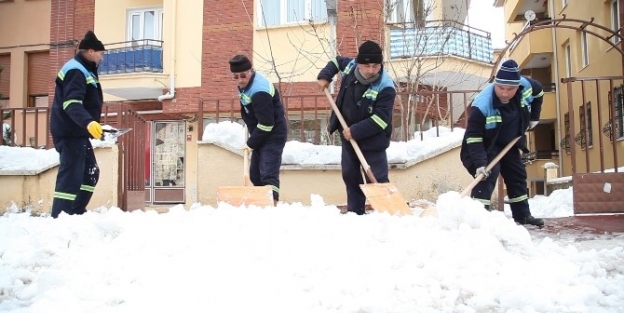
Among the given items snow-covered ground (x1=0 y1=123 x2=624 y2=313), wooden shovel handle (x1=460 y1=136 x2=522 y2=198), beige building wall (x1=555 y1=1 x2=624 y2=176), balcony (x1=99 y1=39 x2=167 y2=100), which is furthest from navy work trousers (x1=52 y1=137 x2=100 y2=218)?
beige building wall (x1=555 y1=1 x2=624 y2=176)

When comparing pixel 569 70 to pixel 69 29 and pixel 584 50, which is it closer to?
pixel 584 50

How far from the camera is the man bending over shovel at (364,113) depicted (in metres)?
5.09

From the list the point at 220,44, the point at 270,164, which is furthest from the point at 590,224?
the point at 220,44

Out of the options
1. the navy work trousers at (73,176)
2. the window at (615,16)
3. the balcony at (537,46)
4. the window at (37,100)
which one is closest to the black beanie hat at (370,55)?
the navy work trousers at (73,176)

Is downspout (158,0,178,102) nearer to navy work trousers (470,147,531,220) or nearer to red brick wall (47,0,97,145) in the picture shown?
red brick wall (47,0,97,145)

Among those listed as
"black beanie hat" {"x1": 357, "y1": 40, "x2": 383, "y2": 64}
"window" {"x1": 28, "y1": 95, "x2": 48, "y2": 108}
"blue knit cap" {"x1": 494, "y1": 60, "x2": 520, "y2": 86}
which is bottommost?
"blue knit cap" {"x1": 494, "y1": 60, "x2": 520, "y2": 86}

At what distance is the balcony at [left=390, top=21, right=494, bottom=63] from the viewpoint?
11.5 metres

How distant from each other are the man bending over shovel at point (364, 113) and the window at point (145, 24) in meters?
12.0

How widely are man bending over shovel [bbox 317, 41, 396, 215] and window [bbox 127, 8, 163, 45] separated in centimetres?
1198

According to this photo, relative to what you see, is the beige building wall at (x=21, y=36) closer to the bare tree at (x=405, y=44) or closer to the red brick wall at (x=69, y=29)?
the red brick wall at (x=69, y=29)

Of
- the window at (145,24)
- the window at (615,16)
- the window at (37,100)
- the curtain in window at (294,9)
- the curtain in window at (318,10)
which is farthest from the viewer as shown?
the window at (37,100)

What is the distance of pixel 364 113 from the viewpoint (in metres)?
5.32

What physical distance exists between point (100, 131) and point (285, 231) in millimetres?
2087

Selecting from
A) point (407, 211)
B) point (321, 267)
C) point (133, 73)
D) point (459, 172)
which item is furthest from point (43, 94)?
point (321, 267)
